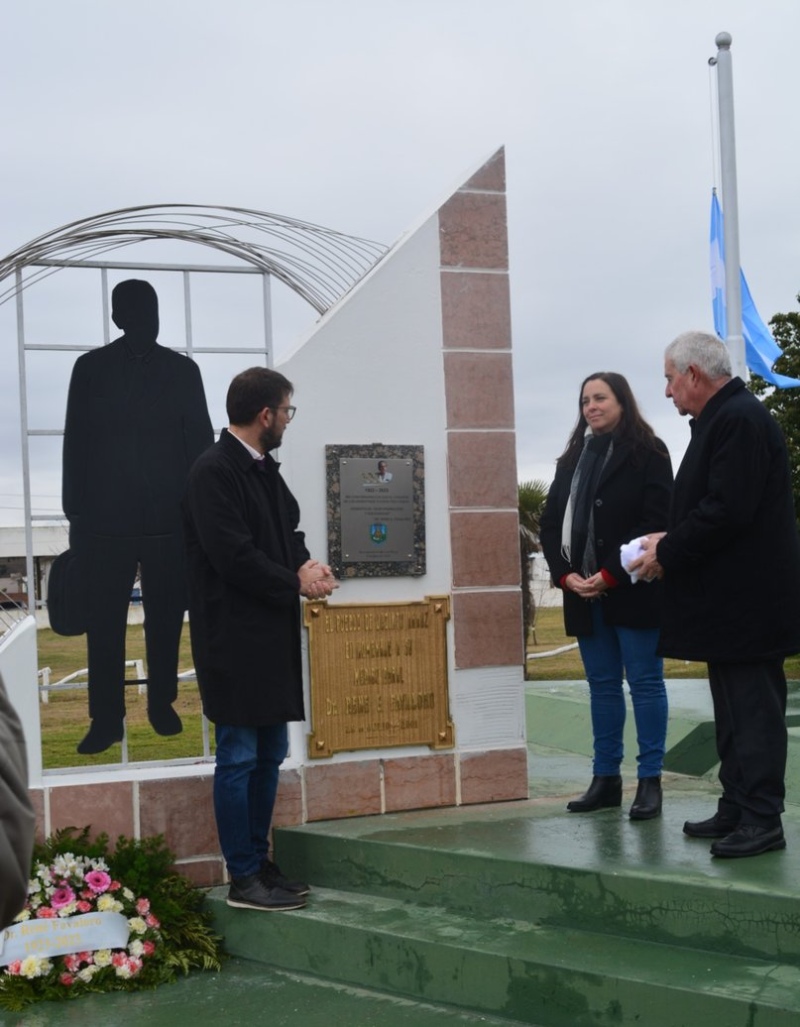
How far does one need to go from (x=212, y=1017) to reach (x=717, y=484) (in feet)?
7.49

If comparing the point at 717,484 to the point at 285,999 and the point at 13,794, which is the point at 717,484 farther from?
the point at 13,794

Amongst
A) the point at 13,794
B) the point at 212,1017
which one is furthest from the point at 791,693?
the point at 13,794

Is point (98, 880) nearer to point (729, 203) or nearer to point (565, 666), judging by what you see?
point (729, 203)

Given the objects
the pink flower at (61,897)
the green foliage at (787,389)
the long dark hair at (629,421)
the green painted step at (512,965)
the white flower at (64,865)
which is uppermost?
the green foliage at (787,389)

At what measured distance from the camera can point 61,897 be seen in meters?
4.61

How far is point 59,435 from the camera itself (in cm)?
511

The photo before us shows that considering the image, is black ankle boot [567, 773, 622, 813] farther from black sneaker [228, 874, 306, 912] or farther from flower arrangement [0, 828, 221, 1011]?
flower arrangement [0, 828, 221, 1011]

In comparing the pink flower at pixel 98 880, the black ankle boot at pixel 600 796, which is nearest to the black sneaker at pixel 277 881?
the pink flower at pixel 98 880

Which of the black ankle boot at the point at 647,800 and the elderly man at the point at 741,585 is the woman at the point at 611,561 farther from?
the elderly man at the point at 741,585

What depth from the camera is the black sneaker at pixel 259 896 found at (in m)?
4.57

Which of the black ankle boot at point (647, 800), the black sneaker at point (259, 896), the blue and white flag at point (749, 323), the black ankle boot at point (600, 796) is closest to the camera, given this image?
the black sneaker at point (259, 896)

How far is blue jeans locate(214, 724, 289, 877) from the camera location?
449 cm

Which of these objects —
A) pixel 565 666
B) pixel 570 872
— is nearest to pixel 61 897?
pixel 570 872

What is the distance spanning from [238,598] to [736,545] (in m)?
1.65
